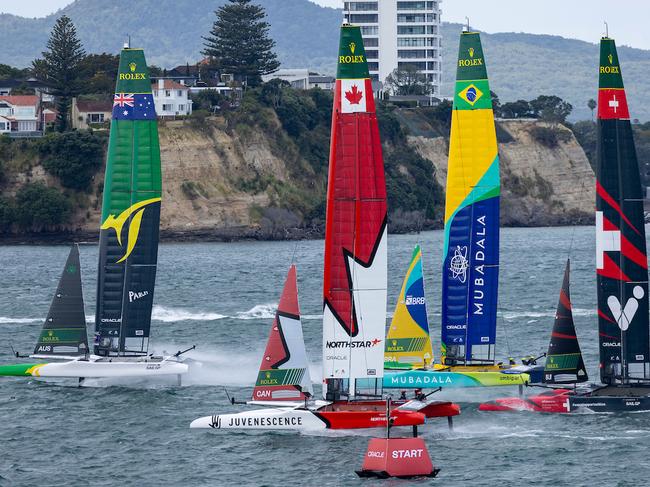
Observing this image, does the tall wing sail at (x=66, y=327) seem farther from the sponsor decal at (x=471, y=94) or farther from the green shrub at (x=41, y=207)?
the green shrub at (x=41, y=207)

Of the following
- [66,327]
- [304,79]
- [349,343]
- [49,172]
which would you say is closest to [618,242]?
[349,343]

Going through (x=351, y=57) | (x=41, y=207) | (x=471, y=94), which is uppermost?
(x=351, y=57)

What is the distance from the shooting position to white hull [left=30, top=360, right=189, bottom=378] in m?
42.7

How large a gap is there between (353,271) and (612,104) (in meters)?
9.34

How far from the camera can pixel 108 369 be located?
4294 cm

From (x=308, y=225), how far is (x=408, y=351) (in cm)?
9412

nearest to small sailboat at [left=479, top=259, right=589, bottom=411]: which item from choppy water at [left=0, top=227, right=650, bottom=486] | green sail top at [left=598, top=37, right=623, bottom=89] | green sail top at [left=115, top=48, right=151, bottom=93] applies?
choppy water at [left=0, top=227, right=650, bottom=486]

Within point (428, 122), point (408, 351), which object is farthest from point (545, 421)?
point (428, 122)

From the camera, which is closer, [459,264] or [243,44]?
[459,264]

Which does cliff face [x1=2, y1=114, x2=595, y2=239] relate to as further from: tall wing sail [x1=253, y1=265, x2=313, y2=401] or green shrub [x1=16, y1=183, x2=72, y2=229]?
tall wing sail [x1=253, y1=265, x2=313, y2=401]

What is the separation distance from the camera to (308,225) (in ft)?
443

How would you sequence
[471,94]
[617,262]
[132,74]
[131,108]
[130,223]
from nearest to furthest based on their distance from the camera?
[617,262]
[471,94]
[130,223]
[131,108]
[132,74]

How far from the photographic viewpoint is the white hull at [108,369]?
140 ft

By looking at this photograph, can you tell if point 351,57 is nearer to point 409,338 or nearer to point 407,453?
point 407,453
